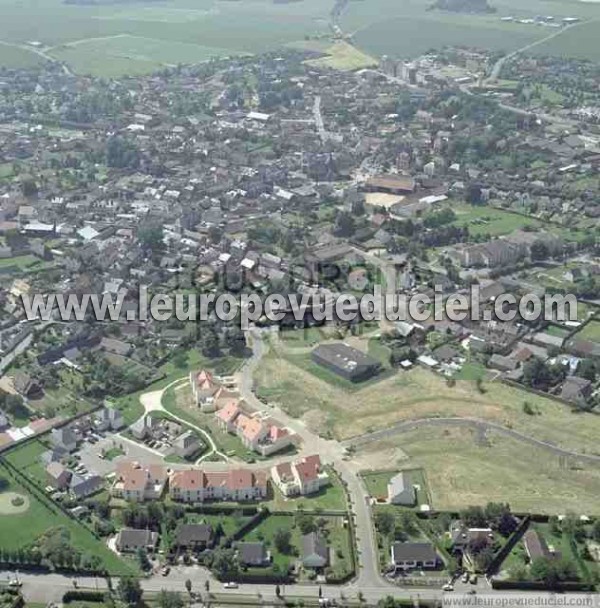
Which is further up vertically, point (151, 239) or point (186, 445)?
point (151, 239)

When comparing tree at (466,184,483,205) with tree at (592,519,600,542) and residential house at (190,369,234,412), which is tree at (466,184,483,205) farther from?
tree at (592,519,600,542)

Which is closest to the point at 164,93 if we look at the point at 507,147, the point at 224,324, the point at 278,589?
the point at 507,147

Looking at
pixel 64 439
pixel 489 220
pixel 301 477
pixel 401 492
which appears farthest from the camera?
pixel 489 220

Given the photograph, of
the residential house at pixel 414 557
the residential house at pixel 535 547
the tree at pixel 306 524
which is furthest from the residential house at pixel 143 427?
the residential house at pixel 535 547

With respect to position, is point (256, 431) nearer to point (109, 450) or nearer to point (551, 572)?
point (109, 450)

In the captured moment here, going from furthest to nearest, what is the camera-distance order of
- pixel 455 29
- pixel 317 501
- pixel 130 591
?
pixel 455 29
pixel 317 501
pixel 130 591

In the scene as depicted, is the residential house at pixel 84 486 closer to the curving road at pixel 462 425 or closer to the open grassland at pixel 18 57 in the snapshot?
the curving road at pixel 462 425

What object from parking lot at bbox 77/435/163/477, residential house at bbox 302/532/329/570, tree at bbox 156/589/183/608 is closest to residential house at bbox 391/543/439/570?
residential house at bbox 302/532/329/570

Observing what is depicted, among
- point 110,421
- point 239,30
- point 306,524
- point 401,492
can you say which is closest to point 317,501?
point 306,524
